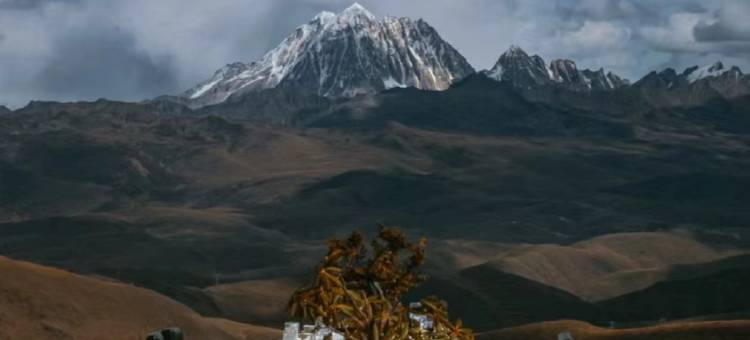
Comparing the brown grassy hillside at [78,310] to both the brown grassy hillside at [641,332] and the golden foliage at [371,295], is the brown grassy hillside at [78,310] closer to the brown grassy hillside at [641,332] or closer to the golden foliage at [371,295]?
the brown grassy hillside at [641,332]

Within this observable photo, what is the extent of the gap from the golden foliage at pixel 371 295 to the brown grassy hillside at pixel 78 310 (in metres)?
123

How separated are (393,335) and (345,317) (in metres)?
0.48

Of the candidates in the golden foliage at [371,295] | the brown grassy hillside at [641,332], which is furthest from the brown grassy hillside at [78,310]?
the golden foliage at [371,295]

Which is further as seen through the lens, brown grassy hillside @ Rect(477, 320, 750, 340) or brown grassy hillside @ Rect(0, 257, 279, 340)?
brown grassy hillside @ Rect(477, 320, 750, 340)

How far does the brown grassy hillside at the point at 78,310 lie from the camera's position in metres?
140

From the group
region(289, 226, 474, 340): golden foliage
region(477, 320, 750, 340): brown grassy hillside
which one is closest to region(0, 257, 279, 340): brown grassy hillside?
region(477, 320, 750, 340): brown grassy hillside

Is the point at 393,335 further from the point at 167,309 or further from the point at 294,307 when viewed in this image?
the point at 167,309

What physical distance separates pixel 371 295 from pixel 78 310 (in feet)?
462

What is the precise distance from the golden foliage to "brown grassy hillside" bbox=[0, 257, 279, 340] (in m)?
123

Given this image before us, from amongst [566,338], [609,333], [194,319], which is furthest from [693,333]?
[566,338]

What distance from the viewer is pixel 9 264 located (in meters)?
155

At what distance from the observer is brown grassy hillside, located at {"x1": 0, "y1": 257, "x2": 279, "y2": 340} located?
5517 inches

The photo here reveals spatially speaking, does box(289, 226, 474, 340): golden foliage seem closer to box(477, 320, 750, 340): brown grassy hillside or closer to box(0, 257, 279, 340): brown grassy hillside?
box(0, 257, 279, 340): brown grassy hillside

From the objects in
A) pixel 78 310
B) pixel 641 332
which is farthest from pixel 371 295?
pixel 641 332
